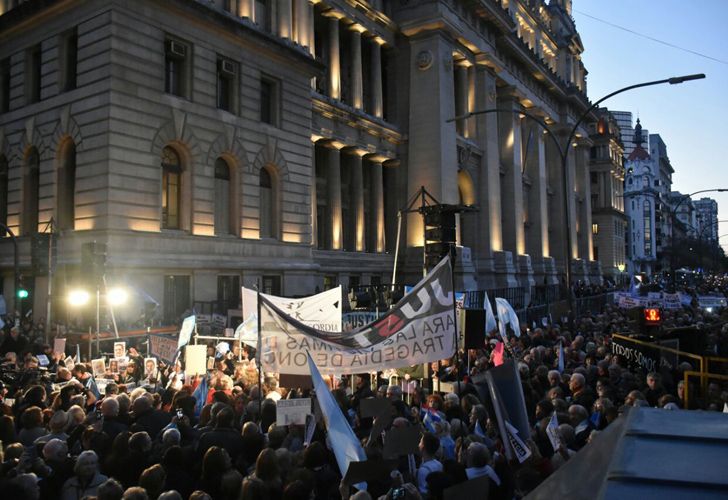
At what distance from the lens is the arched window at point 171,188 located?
2391cm

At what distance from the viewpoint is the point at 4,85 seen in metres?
27.3

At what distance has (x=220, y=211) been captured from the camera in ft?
86.0

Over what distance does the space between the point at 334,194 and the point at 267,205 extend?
7.58 m

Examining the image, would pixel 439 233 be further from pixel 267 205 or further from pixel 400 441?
pixel 267 205

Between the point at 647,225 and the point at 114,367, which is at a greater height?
the point at 647,225

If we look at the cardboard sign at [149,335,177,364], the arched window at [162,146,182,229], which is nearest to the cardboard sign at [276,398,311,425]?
the cardboard sign at [149,335,177,364]

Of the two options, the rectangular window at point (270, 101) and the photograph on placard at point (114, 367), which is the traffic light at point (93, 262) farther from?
the rectangular window at point (270, 101)

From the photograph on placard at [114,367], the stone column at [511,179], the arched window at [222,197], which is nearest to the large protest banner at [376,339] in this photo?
the photograph on placard at [114,367]

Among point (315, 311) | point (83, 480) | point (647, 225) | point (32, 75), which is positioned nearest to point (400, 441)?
point (83, 480)

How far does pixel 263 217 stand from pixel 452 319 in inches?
778


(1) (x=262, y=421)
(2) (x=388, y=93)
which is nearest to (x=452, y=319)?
(1) (x=262, y=421)

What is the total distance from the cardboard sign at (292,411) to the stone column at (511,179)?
43572mm

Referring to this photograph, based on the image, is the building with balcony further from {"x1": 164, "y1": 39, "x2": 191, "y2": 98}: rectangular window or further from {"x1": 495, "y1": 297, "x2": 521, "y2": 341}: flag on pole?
{"x1": 495, "y1": 297, "x2": 521, "y2": 341}: flag on pole

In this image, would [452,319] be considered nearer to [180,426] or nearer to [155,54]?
[180,426]
